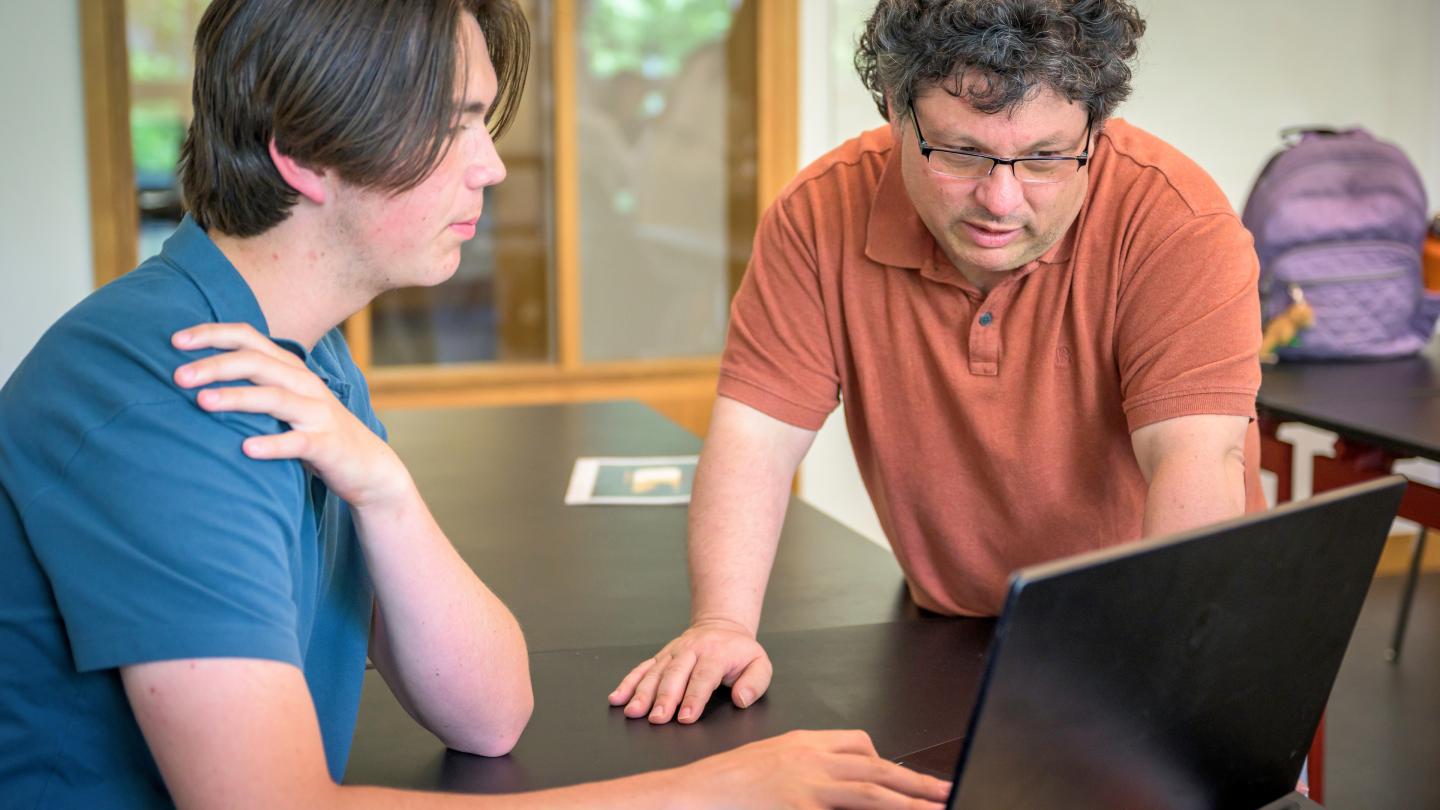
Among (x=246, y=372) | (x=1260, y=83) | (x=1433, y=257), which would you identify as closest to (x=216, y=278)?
(x=246, y=372)

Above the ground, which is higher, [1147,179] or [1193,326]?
[1147,179]

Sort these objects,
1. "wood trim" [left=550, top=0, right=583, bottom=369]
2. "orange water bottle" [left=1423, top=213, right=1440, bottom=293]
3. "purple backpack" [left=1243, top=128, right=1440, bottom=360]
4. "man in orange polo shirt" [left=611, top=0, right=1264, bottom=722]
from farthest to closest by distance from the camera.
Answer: "wood trim" [left=550, top=0, right=583, bottom=369]
"orange water bottle" [left=1423, top=213, right=1440, bottom=293]
"purple backpack" [left=1243, top=128, right=1440, bottom=360]
"man in orange polo shirt" [left=611, top=0, right=1264, bottom=722]

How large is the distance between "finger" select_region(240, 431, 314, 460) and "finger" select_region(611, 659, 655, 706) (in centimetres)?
45

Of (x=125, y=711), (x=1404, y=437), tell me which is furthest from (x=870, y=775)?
(x=1404, y=437)

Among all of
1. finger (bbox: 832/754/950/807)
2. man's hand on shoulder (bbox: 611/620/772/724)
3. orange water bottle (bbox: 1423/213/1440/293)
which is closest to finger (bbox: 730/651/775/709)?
man's hand on shoulder (bbox: 611/620/772/724)

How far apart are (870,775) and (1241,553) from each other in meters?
0.35

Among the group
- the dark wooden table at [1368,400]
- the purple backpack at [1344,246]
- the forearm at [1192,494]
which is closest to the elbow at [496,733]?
the forearm at [1192,494]

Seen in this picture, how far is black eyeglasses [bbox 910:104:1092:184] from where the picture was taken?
1.37 m

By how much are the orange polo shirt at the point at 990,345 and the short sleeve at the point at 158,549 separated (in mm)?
802

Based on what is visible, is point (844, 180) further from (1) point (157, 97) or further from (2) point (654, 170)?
(1) point (157, 97)

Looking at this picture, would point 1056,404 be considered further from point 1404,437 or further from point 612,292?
point 612,292

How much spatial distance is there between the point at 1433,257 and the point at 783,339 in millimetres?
2481

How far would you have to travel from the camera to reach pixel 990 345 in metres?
1.55

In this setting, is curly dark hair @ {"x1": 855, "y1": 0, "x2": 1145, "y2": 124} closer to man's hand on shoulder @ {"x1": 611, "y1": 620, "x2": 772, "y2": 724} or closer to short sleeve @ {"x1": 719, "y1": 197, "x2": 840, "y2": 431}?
short sleeve @ {"x1": 719, "y1": 197, "x2": 840, "y2": 431}
